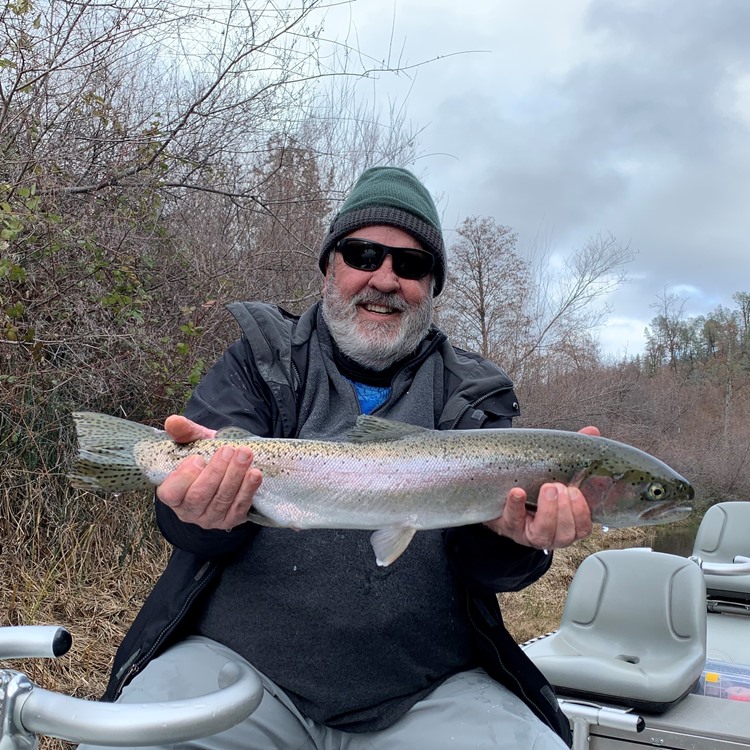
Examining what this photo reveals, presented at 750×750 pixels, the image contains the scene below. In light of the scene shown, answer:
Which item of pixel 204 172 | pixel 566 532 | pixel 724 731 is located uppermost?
pixel 204 172

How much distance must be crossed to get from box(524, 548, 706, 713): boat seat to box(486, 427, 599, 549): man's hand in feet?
5.09

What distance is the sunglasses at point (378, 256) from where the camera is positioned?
11.6ft

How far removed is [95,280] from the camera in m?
6.05

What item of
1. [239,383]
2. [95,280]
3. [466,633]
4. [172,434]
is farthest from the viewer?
[95,280]

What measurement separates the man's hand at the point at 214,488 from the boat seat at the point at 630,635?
88.7 inches

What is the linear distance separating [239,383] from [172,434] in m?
0.56

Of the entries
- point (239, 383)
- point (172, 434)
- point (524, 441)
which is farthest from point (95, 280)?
point (524, 441)

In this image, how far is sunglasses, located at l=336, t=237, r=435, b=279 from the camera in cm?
353

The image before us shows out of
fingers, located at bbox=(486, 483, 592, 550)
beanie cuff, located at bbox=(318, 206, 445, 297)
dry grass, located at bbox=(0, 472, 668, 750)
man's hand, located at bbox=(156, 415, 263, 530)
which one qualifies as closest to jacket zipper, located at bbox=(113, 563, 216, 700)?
man's hand, located at bbox=(156, 415, 263, 530)

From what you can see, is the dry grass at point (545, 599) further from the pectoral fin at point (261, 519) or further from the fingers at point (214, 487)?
the fingers at point (214, 487)

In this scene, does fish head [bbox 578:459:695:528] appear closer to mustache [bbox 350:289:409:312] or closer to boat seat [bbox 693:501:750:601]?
mustache [bbox 350:289:409:312]

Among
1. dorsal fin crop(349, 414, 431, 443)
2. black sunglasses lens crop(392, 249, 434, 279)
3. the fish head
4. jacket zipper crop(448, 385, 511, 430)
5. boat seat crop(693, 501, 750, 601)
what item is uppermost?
black sunglasses lens crop(392, 249, 434, 279)

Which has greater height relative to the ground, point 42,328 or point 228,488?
point 42,328

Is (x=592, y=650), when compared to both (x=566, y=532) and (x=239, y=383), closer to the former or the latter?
(x=566, y=532)
